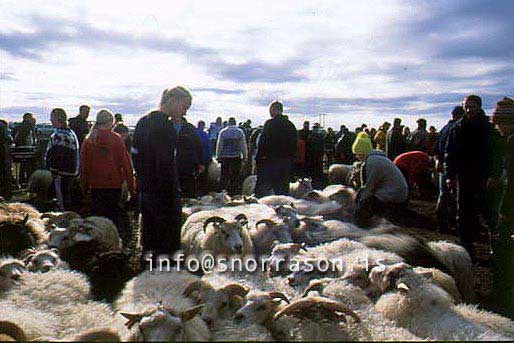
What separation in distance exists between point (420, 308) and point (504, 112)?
211cm

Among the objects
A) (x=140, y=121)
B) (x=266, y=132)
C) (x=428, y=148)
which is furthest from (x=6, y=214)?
(x=428, y=148)

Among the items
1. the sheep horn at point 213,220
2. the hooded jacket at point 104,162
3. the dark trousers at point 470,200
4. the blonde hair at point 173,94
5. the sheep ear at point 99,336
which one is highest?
the blonde hair at point 173,94

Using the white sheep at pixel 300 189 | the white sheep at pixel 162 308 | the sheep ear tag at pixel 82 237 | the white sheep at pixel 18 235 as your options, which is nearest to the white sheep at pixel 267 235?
the white sheep at pixel 162 308

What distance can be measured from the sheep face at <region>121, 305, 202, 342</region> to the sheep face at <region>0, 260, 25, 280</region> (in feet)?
6.40

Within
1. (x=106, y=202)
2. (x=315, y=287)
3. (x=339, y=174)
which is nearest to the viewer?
(x=315, y=287)

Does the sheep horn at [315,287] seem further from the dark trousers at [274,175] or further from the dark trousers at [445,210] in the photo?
the dark trousers at [445,210]

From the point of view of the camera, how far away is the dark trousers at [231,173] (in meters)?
12.8

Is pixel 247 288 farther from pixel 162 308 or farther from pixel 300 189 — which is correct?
pixel 300 189

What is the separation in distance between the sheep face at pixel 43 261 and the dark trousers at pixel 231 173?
731 centimetres

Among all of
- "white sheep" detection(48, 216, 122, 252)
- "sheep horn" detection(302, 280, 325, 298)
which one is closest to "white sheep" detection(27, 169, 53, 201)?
"white sheep" detection(48, 216, 122, 252)

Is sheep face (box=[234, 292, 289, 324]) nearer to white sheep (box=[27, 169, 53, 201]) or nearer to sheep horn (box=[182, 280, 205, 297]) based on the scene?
sheep horn (box=[182, 280, 205, 297])

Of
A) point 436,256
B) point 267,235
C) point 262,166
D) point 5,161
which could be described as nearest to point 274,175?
point 262,166

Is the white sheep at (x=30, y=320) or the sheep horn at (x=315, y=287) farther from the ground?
the sheep horn at (x=315, y=287)

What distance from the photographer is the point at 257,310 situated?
394cm
